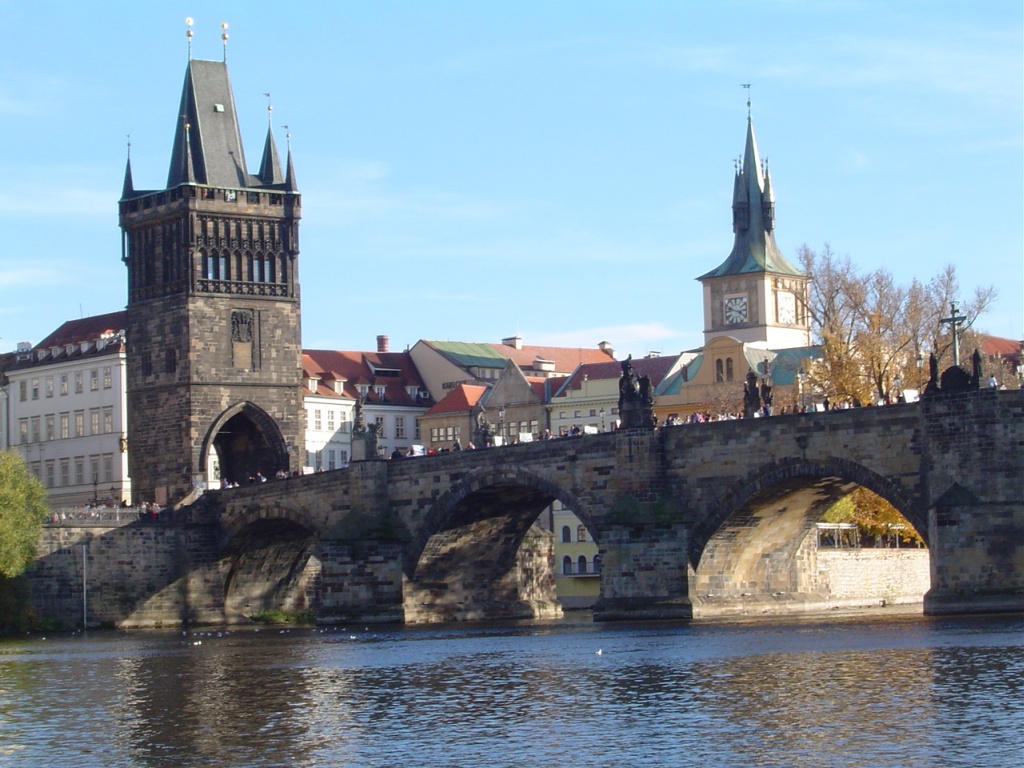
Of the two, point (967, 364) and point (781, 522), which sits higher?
point (967, 364)

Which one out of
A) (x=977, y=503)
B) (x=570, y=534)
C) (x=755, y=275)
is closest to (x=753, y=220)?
(x=755, y=275)

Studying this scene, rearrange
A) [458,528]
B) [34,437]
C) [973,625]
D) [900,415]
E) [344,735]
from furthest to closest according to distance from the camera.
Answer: [34,437]
[458,528]
[900,415]
[973,625]
[344,735]

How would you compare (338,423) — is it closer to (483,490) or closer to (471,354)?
(471,354)

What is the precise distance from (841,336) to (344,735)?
1865 inches

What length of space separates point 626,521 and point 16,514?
25328 millimetres

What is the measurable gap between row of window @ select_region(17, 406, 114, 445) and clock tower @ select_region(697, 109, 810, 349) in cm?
4538

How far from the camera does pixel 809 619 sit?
69062mm

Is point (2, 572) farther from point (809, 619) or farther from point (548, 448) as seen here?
point (809, 619)

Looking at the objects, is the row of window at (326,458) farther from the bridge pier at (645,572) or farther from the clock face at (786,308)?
the bridge pier at (645,572)

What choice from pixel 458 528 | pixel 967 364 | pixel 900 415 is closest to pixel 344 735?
pixel 900 415

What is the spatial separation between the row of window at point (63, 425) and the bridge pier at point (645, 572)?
5101 cm

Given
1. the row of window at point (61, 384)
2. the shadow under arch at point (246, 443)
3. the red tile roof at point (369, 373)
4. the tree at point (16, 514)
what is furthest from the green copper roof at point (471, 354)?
the tree at point (16, 514)

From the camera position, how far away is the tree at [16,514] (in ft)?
262

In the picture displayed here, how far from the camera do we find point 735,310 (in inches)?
5699
